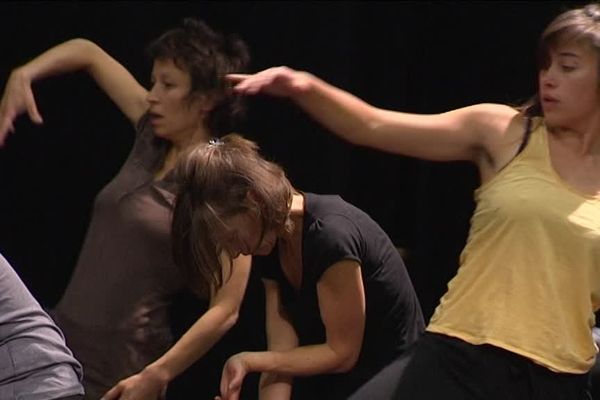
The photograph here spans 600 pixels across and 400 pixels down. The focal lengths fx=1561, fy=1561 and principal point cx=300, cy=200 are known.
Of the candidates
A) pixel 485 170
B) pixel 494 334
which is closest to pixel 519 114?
pixel 485 170

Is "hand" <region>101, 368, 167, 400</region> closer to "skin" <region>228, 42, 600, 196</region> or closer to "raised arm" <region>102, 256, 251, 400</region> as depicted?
"raised arm" <region>102, 256, 251, 400</region>

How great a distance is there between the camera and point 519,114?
3.06 m

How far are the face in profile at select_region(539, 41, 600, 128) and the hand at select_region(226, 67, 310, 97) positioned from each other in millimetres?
490

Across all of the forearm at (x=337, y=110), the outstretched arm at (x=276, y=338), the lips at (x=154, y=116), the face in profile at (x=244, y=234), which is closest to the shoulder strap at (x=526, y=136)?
the forearm at (x=337, y=110)

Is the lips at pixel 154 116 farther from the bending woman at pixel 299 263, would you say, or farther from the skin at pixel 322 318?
the skin at pixel 322 318

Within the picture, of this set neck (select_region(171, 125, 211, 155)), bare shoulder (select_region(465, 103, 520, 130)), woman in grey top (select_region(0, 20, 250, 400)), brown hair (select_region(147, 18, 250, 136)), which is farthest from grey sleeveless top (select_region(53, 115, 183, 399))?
bare shoulder (select_region(465, 103, 520, 130))

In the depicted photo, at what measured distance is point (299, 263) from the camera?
3271 millimetres

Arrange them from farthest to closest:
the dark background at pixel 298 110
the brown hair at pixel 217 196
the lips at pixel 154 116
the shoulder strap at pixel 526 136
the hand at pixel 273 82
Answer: the dark background at pixel 298 110
the lips at pixel 154 116
the brown hair at pixel 217 196
the shoulder strap at pixel 526 136
the hand at pixel 273 82

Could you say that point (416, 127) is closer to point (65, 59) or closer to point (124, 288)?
point (124, 288)

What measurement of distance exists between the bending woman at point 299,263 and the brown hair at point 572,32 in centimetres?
46

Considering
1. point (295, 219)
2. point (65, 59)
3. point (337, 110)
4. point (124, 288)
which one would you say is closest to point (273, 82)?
point (337, 110)

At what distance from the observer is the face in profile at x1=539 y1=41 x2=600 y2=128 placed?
3.01 metres

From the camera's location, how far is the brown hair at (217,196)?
123 inches

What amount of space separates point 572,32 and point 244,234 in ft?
2.49
